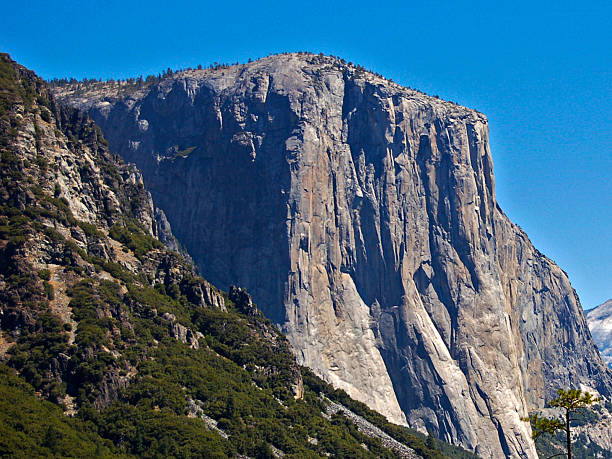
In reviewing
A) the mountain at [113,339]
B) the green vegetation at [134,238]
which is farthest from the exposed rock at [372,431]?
the green vegetation at [134,238]

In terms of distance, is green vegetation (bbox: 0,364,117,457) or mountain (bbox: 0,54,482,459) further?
mountain (bbox: 0,54,482,459)

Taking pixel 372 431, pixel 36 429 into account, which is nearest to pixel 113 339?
pixel 36 429

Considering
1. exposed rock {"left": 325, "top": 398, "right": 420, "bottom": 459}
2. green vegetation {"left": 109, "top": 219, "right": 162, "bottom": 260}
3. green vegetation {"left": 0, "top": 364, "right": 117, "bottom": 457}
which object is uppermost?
green vegetation {"left": 109, "top": 219, "right": 162, "bottom": 260}

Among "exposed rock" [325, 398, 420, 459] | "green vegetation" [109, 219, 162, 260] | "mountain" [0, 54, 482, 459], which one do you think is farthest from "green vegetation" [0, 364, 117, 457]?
"exposed rock" [325, 398, 420, 459]

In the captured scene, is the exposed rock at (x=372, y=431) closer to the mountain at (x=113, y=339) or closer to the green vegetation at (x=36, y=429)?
the mountain at (x=113, y=339)

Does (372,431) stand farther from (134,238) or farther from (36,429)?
(36,429)

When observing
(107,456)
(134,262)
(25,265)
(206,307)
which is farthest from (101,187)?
(107,456)

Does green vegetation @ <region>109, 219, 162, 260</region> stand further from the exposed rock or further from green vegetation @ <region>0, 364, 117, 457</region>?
green vegetation @ <region>0, 364, 117, 457</region>

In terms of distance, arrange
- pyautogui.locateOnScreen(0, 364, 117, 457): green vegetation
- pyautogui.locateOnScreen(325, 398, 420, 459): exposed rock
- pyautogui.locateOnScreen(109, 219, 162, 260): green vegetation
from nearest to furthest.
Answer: pyautogui.locateOnScreen(0, 364, 117, 457): green vegetation < pyautogui.locateOnScreen(109, 219, 162, 260): green vegetation < pyautogui.locateOnScreen(325, 398, 420, 459): exposed rock

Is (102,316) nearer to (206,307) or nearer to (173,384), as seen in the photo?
(173,384)
